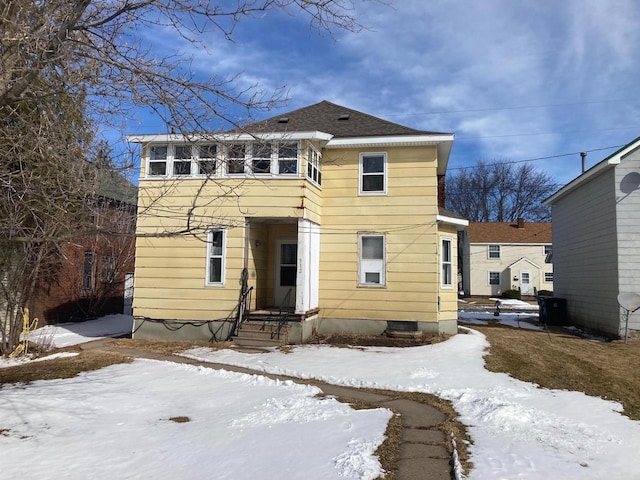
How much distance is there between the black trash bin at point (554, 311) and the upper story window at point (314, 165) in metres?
10.4

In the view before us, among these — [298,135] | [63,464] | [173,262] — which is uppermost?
[298,135]

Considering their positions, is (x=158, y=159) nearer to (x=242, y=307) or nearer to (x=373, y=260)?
(x=242, y=307)

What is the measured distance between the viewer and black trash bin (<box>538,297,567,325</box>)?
17.9m

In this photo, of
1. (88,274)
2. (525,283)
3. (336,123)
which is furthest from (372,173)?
(525,283)

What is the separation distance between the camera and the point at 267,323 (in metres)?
11.9

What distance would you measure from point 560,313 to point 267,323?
11851 mm

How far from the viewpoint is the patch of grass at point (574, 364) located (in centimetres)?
781

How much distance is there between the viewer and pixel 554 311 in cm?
1797

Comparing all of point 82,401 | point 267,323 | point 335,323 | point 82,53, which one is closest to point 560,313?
point 335,323

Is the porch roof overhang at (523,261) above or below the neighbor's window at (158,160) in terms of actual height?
below

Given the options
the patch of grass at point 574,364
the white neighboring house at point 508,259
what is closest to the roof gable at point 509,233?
the white neighboring house at point 508,259

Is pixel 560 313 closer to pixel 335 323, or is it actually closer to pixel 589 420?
pixel 335 323

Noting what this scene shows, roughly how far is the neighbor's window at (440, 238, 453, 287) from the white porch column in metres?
3.54

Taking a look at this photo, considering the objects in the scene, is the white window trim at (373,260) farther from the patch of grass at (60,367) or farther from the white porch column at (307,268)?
the patch of grass at (60,367)
